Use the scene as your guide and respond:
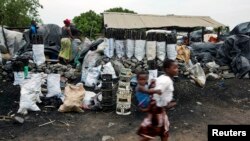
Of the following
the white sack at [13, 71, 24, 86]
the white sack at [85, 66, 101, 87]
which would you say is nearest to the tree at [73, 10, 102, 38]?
the white sack at [85, 66, 101, 87]

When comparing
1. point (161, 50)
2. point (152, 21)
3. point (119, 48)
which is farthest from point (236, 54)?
point (152, 21)

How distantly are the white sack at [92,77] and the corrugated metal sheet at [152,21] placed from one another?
374 inches

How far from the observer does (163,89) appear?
4367 mm

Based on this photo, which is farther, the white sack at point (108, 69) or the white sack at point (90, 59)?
the white sack at point (90, 59)

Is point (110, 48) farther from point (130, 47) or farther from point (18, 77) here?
point (18, 77)

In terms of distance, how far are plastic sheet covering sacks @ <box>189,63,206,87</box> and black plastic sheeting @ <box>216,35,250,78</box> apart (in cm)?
190

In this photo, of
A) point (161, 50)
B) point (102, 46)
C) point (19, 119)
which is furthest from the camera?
point (102, 46)

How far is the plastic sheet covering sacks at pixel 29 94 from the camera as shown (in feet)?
23.9

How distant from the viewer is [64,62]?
11.2 meters

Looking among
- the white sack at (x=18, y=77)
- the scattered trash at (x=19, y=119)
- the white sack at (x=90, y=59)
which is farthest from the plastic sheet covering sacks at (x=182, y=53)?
the scattered trash at (x=19, y=119)

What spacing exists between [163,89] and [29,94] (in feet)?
13.1

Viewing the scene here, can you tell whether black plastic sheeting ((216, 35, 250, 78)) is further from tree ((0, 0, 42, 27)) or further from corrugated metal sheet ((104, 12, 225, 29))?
tree ((0, 0, 42, 27))

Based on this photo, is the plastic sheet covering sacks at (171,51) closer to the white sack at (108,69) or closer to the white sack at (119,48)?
the white sack at (119,48)

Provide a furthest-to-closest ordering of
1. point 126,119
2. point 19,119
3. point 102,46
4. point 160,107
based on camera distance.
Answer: point 102,46 < point 126,119 < point 19,119 < point 160,107
